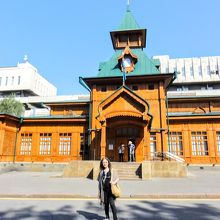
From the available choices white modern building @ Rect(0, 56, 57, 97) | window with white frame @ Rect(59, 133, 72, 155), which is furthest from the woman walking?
white modern building @ Rect(0, 56, 57, 97)

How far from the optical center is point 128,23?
29953 millimetres

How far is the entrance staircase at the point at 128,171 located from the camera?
1512 cm

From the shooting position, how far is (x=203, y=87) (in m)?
67.4

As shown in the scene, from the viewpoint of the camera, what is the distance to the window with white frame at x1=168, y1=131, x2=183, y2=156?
73.6 ft

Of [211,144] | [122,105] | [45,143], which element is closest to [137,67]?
[122,105]

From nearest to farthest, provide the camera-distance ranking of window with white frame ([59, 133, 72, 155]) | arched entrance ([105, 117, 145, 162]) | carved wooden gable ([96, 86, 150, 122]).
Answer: carved wooden gable ([96, 86, 150, 122]) → arched entrance ([105, 117, 145, 162]) → window with white frame ([59, 133, 72, 155])

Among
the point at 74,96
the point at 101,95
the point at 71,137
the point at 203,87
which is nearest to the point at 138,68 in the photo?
the point at 101,95

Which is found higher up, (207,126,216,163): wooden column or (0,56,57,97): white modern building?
(0,56,57,97): white modern building

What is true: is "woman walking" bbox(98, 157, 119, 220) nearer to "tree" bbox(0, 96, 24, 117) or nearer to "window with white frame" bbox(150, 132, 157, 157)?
"window with white frame" bbox(150, 132, 157, 157)

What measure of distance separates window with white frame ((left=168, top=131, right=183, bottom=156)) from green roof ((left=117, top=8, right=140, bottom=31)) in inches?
583

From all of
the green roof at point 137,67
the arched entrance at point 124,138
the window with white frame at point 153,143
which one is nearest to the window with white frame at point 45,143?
the arched entrance at point 124,138

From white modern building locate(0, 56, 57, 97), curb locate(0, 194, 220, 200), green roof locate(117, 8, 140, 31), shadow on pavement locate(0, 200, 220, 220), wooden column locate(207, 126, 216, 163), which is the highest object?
white modern building locate(0, 56, 57, 97)

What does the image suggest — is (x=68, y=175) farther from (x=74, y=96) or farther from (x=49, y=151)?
(x=74, y=96)

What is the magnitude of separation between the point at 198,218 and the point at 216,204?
2099 millimetres
